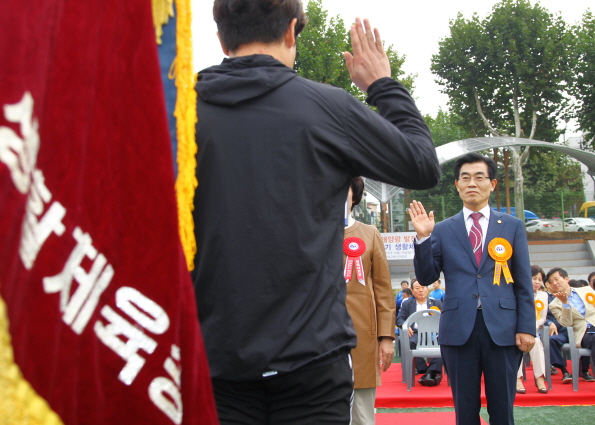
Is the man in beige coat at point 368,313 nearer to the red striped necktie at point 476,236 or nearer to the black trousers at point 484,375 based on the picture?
the black trousers at point 484,375

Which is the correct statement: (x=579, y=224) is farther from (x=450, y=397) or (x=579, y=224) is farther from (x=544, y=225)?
(x=450, y=397)

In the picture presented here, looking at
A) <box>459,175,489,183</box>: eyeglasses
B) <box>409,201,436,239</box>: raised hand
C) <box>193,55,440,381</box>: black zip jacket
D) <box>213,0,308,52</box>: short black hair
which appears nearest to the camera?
<box>193,55,440,381</box>: black zip jacket

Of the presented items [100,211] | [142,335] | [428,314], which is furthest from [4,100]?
[428,314]

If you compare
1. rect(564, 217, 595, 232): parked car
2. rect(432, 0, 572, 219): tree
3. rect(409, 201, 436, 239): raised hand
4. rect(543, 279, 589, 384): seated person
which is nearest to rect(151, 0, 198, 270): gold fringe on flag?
rect(409, 201, 436, 239): raised hand

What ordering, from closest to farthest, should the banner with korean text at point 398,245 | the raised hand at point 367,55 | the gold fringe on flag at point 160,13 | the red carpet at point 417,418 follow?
the gold fringe on flag at point 160,13 < the raised hand at point 367,55 < the red carpet at point 417,418 < the banner with korean text at point 398,245

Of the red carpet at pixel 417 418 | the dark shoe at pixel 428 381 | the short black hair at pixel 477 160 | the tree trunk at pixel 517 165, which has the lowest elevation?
the dark shoe at pixel 428 381

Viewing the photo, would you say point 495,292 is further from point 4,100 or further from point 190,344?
point 4,100

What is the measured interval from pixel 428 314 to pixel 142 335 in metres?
7.56

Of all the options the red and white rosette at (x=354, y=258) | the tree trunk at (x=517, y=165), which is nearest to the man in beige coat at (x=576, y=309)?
the red and white rosette at (x=354, y=258)

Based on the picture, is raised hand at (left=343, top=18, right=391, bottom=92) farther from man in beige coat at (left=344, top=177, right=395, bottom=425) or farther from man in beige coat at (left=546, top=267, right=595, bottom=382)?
man in beige coat at (left=546, top=267, right=595, bottom=382)

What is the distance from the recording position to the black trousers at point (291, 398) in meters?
1.35

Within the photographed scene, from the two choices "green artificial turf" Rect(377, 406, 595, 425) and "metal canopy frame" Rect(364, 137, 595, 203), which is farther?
"metal canopy frame" Rect(364, 137, 595, 203)

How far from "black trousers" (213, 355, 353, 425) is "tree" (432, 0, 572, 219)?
29607mm

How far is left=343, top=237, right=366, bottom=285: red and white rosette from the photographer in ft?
13.1
